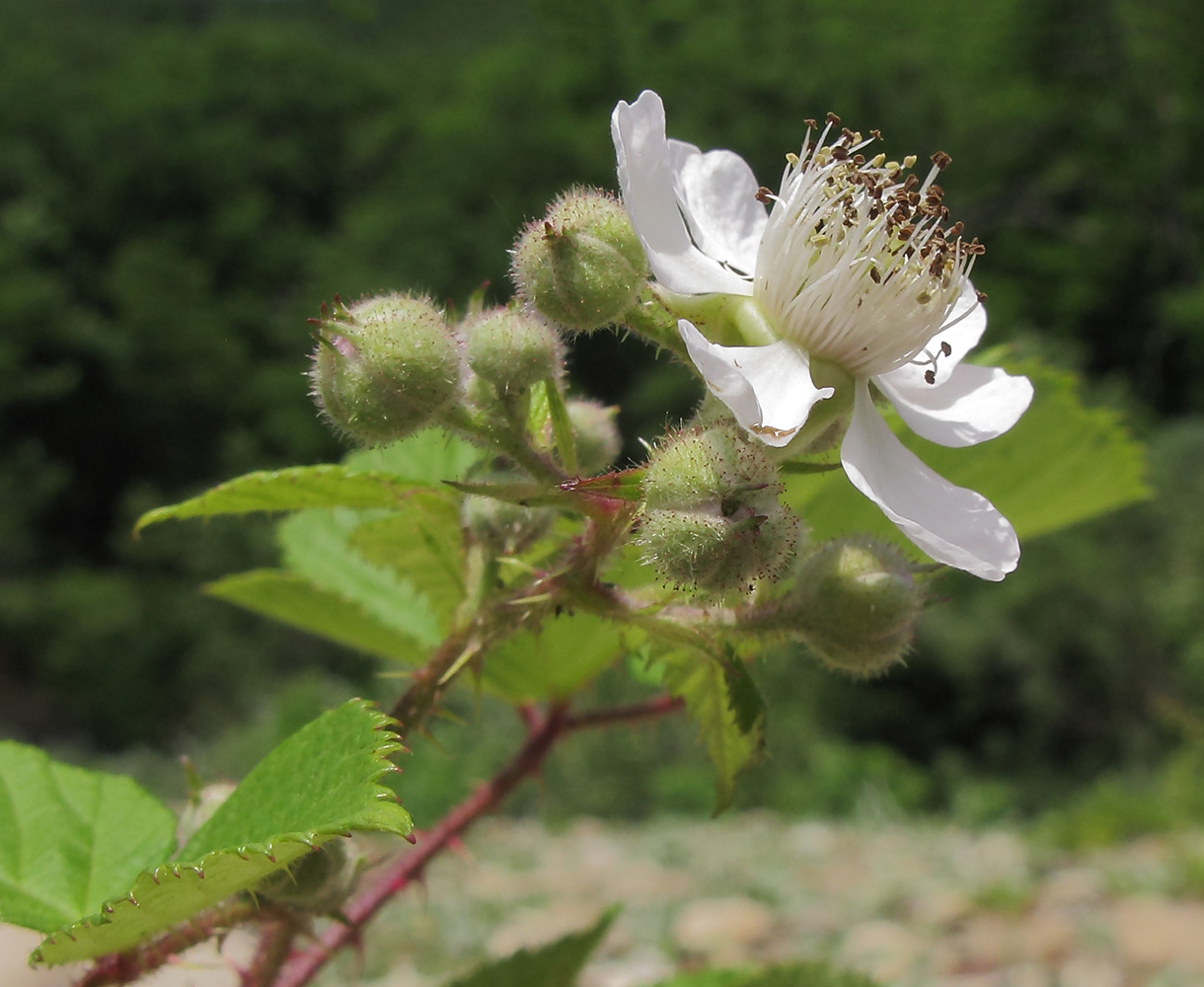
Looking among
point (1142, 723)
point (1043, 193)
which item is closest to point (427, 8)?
point (1043, 193)

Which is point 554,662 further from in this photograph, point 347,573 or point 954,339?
point 954,339

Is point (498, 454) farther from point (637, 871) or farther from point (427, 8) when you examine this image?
point (427, 8)

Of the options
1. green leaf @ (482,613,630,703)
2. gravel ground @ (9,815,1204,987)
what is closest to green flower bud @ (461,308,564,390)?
green leaf @ (482,613,630,703)

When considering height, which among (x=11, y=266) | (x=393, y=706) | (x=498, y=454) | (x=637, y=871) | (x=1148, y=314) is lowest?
(x=1148, y=314)

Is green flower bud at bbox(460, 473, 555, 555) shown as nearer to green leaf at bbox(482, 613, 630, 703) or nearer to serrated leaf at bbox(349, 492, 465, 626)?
serrated leaf at bbox(349, 492, 465, 626)

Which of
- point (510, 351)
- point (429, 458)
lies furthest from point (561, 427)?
point (429, 458)
